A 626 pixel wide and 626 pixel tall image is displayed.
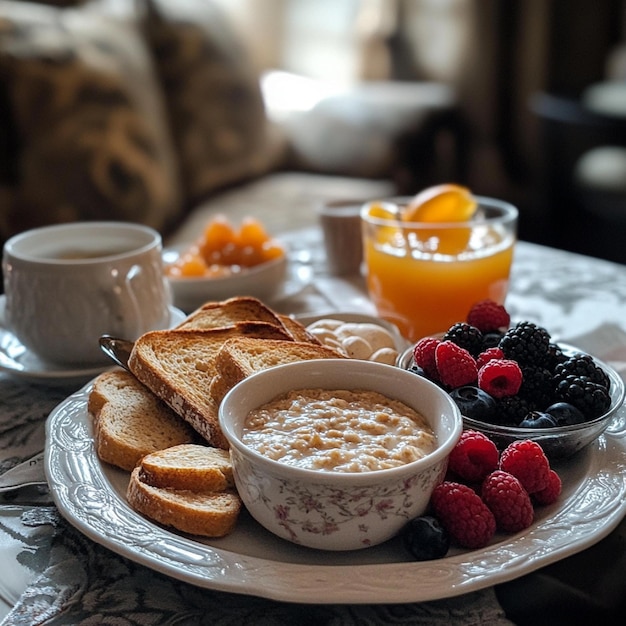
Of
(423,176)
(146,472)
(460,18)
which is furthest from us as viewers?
(460,18)

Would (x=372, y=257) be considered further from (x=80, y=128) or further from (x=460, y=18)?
(x=460, y=18)

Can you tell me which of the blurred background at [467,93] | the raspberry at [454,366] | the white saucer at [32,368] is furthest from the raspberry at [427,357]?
the blurred background at [467,93]

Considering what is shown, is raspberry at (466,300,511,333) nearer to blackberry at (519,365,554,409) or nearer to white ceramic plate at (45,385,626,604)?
blackberry at (519,365,554,409)

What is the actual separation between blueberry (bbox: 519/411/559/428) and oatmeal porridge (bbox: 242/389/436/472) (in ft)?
0.40

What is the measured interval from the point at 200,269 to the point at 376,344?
466mm

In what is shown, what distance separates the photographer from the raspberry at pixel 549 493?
0.83m

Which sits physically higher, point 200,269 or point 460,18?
point 460,18

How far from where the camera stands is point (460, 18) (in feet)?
13.0

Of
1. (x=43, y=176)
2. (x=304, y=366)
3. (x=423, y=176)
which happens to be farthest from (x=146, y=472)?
(x=423, y=176)

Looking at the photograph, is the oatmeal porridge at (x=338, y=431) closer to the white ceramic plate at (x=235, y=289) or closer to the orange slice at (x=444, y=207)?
the white ceramic plate at (x=235, y=289)

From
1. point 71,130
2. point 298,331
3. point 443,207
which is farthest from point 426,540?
point 71,130

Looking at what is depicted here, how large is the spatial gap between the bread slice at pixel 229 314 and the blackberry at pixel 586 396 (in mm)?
468

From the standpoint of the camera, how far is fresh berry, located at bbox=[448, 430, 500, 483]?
0.84 m

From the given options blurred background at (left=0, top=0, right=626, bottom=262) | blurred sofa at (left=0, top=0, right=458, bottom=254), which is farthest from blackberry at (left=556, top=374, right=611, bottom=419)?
blurred background at (left=0, top=0, right=626, bottom=262)
